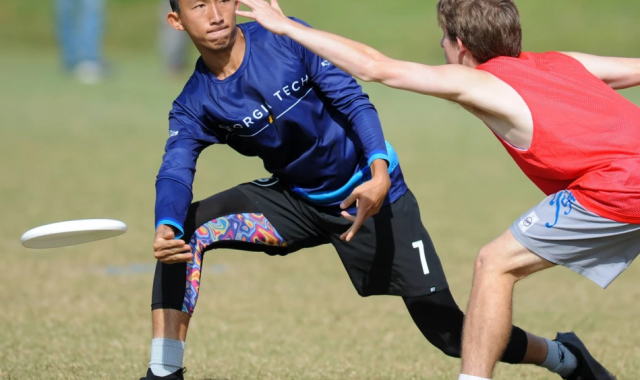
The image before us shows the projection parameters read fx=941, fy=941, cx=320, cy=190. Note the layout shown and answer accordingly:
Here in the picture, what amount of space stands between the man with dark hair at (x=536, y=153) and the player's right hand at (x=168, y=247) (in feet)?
3.15

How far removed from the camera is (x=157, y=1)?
78.3ft

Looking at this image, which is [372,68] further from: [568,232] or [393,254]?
[393,254]

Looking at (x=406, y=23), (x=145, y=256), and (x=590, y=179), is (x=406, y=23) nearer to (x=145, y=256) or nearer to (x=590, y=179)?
(x=145, y=256)

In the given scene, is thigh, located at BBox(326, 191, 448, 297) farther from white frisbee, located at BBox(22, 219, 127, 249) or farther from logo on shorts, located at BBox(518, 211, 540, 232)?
white frisbee, located at BBox(22, 219, 127, 249)

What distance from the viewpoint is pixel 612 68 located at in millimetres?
4156

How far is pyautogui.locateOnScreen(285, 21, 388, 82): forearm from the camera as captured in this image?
11.9 ft

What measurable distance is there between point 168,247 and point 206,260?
412cm

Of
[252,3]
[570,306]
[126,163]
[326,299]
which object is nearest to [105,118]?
[126,163]

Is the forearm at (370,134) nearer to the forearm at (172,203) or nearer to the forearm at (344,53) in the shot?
the forearm at (344,53)

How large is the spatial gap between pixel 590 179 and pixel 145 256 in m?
5.00

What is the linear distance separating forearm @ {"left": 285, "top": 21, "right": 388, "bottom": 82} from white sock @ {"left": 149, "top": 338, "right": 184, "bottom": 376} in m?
1.44

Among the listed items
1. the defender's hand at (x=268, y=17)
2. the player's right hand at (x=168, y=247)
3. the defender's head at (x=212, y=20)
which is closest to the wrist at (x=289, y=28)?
the defender's hand at (x=268, y=17)

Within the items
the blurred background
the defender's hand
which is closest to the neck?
the defender's hand

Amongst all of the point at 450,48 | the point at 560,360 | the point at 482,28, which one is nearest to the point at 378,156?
the point at 450,48
